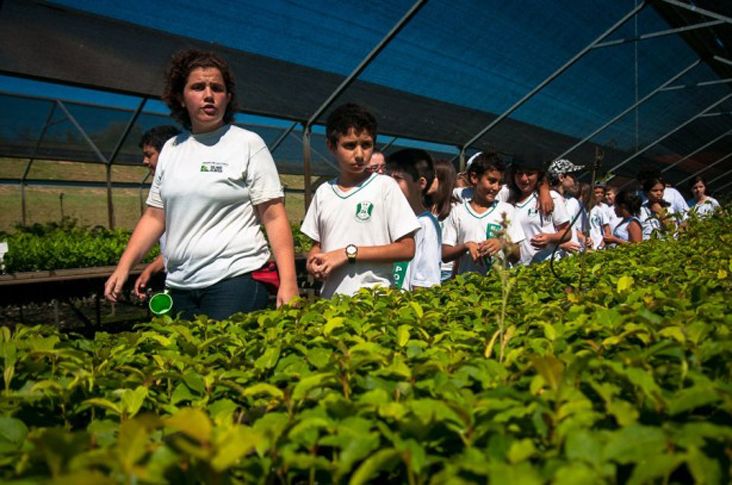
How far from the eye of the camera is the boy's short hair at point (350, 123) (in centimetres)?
297

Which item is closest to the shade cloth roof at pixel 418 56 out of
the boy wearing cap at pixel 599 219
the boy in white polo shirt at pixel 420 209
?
the boy wearing cap at pixel 599 219

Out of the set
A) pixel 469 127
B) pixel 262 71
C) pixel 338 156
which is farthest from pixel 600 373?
pixel 469 127

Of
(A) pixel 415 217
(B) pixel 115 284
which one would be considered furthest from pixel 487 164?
(B) pixel 115 284

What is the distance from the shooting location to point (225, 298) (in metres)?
2.61

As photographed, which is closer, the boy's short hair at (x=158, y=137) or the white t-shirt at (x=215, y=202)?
the white t-shirt at (x=215, y=202)

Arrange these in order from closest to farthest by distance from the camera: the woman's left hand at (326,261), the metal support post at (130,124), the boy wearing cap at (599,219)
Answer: the woman's left hand at (326,261) < the boy wearing cap at (599,219) < the metal support post at (130,124)

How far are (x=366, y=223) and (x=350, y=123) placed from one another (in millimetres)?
536

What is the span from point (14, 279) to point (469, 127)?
7.64 metres

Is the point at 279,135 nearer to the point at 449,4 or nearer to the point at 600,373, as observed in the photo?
the point at 449,4

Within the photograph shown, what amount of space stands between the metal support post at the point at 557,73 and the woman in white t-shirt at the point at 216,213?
818 cm

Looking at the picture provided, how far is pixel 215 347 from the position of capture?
5.08ft

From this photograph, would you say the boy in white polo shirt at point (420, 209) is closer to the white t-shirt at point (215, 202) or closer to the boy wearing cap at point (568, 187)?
the white t-shirt at point (215, 202)

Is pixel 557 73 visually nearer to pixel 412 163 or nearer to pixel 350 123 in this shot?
pixel 412 163

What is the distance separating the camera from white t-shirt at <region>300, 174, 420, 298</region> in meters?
2.88
